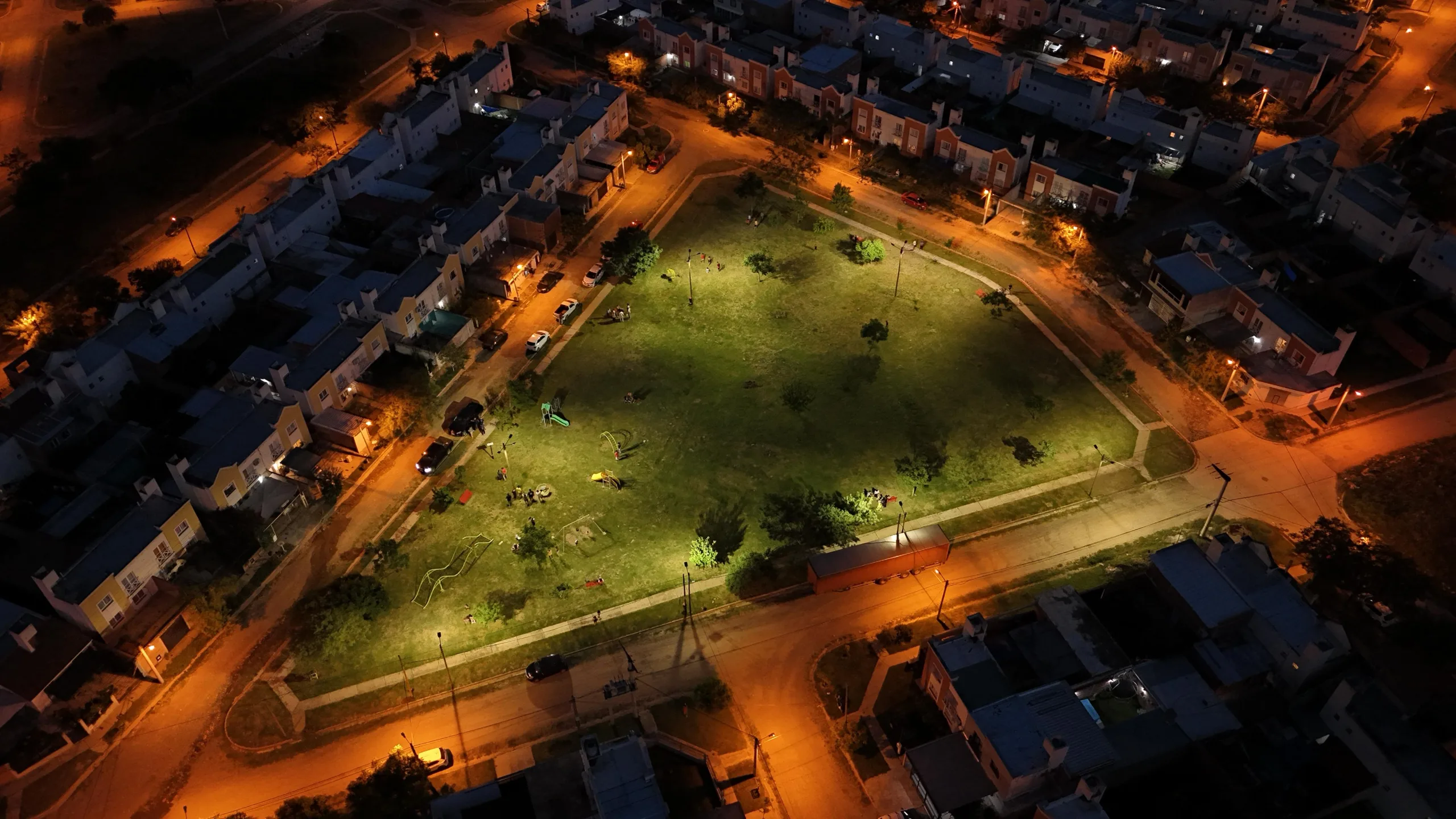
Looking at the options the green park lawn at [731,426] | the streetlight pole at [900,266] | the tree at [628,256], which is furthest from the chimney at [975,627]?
the tree at [628,256]

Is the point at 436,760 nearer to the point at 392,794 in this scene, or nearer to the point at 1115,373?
the point at 392,794

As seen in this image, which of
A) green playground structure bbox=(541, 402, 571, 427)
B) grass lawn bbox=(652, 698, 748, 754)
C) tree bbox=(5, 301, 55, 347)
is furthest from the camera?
tree bbox=(5, 301, 55, 347)

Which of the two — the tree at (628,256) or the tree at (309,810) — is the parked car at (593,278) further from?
the tree at (309,810)

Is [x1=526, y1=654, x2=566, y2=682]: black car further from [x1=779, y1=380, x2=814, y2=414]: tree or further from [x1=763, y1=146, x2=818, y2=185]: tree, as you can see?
[x1=763, y1=146, x2=818, y2=185]: tree

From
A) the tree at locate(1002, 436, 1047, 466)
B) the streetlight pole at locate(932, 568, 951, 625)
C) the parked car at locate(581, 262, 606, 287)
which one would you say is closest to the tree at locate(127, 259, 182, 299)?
the parked car at locate(581, 262, 606, 287)

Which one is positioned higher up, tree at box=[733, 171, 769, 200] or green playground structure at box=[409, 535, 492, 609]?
tree at box=[733, 171, 769, 200]

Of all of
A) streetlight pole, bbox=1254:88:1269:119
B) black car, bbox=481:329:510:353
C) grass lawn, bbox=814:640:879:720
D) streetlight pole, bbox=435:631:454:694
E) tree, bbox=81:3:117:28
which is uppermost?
streetlight pole, bbox=1254:88:1269:119
